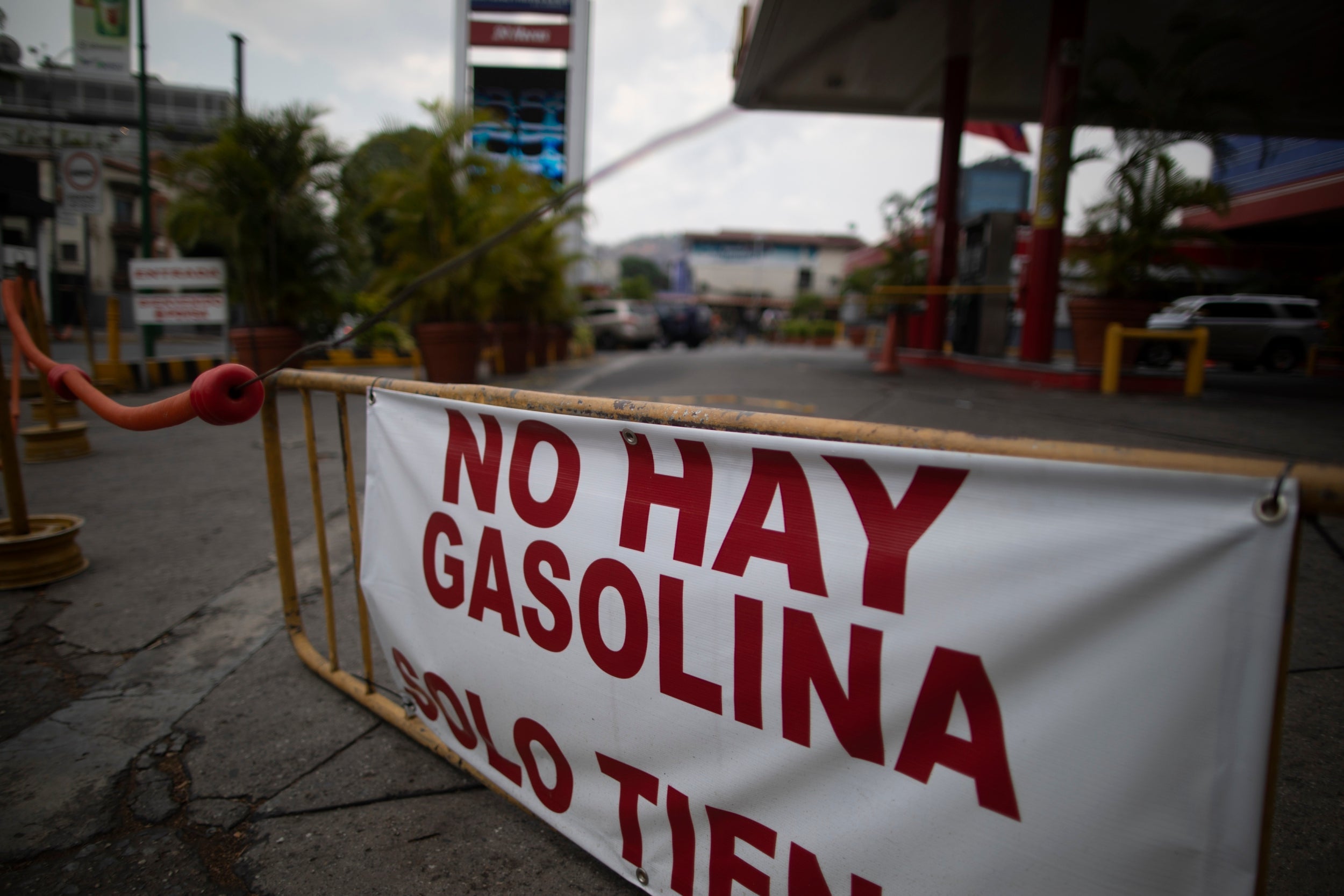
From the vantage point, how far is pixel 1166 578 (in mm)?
924

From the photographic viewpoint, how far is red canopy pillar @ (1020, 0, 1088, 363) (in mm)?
8602

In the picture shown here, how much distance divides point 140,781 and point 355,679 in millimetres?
645

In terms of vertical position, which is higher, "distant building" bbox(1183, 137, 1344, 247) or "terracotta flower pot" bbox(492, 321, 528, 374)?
"distant building" bbox(1183, 137, 1344, 247)

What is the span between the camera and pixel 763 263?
225 feet

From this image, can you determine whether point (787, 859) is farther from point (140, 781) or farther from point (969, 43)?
point (969, 43)

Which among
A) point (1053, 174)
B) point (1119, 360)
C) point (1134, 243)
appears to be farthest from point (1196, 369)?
point (1053, 174)

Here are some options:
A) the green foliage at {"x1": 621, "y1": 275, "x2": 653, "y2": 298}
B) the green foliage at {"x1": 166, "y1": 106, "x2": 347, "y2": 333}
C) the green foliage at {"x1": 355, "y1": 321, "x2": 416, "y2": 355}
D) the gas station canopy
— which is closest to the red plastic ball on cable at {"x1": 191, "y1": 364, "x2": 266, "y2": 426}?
the gas station canopy

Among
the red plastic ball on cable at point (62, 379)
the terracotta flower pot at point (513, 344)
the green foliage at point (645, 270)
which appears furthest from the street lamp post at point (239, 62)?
the green foliage at point (645, 270)

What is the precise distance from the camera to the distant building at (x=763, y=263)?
64938 mm

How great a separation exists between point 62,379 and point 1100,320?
31.3 ft

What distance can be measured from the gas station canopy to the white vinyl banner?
709cm

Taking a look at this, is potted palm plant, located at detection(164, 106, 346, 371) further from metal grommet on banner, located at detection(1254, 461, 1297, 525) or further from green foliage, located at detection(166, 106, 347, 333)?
metal grommet on banner, located at detection(1254, 461, 1297, 525)

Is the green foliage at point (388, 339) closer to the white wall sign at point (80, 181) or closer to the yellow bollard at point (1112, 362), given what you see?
the white wall sign at point (80, 181)

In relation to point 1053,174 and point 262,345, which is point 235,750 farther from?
point 1053,174
